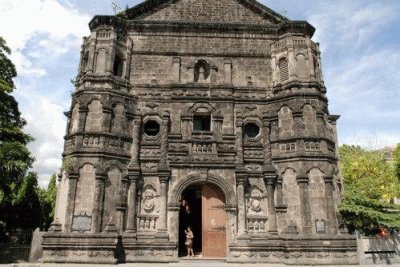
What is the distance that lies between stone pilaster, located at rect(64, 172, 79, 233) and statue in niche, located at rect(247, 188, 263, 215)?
739 cm

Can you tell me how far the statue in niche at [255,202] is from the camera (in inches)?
571

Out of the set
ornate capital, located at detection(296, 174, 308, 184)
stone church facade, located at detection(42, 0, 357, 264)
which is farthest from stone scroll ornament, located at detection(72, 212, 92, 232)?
ornate capital, located at detection(296, 174, 308, 184)

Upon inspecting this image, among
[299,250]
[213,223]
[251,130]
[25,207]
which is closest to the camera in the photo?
[299,250]

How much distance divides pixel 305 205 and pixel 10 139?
13435 millimetres

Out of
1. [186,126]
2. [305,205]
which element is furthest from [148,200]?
[305,205]

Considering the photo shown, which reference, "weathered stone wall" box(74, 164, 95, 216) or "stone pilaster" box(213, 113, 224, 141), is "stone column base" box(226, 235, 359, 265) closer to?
"stone pilaster" box(213, 113, 224, 141)

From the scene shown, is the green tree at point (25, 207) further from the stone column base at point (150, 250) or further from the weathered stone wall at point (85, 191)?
the stone column base at point (150, 250)

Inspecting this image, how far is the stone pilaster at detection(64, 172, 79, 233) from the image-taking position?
1346 cm

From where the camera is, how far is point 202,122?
1656cm

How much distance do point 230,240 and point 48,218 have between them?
18.3 meters

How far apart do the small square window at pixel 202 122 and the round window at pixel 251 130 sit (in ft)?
5.91

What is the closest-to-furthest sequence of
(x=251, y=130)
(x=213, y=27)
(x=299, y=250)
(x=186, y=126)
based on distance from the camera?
(x=299, y=250) < (x=186, y=126) < (x=251, y=130) < (x=213, y=27)

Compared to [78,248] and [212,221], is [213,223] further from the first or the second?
[78,248]

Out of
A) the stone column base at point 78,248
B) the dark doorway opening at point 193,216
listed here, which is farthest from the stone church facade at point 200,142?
the dark doorway opening at point 193,216
